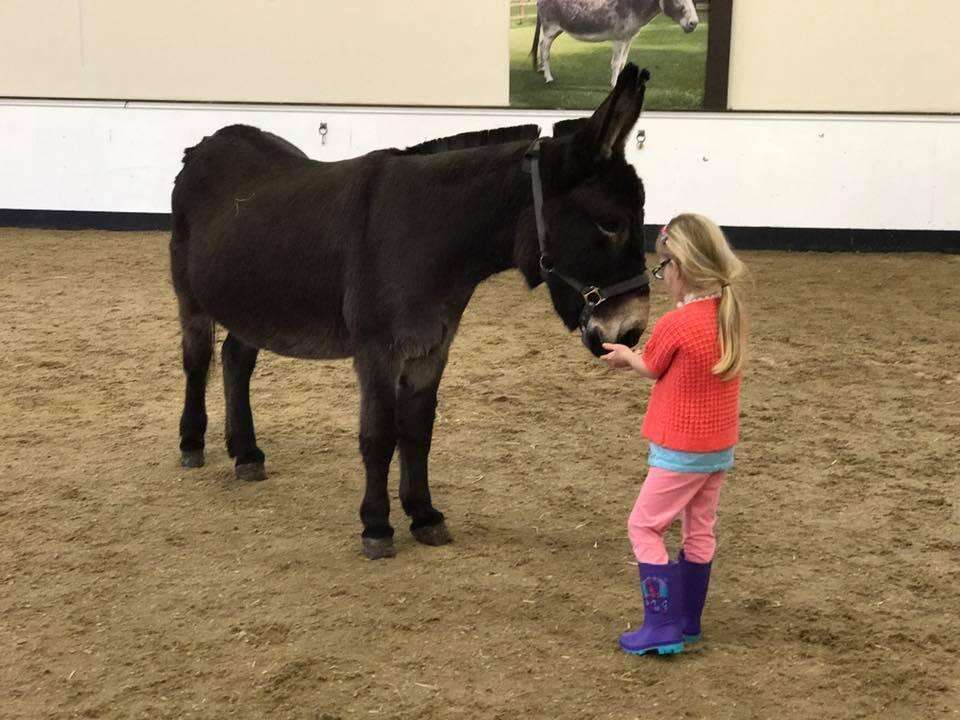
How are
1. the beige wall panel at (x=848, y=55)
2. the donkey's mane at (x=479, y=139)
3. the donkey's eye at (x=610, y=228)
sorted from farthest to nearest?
the beige wall panel at (x=848, y=55)
the donkey's mane at (x=479, y=139)
the donkey's eye at (x=610, y=228)

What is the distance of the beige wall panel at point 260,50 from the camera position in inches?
415

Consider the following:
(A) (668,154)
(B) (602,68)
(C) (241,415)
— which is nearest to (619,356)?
(C) (241,415)

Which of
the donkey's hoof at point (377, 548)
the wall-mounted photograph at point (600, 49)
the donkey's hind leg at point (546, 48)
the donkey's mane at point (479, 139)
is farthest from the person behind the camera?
the donkey's hind leg at point (546, 48)

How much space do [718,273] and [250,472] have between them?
95.1 inches

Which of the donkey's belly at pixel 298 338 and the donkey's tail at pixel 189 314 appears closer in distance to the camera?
the donkey's belly at pixel 298 338

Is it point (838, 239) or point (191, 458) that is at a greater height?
point (838, 239)

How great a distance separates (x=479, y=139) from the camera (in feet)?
12.5

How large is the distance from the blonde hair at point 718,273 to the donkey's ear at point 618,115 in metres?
0.45

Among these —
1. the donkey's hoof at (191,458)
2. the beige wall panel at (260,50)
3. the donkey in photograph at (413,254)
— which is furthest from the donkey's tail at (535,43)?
the donkey's hoof at (191,458)

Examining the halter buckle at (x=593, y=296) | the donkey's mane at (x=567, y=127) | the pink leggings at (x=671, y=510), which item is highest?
the donkey's mane at (x=567, y=127)

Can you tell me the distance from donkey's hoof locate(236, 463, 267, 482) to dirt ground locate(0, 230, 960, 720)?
0.07m

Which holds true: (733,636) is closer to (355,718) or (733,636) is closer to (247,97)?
(355,718)

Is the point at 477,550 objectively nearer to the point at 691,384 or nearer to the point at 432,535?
the point at 432,535

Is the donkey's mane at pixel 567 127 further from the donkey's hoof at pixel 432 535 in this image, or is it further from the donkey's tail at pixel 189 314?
the donkey's tail at pixel 189 314
